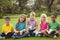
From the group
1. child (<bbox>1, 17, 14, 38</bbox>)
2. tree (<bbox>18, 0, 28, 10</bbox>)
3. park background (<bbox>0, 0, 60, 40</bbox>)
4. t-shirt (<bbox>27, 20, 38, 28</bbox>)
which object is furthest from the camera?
tree (<bbox>18, 0, 28, 10</bbox>)

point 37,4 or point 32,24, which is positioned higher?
point 37,4

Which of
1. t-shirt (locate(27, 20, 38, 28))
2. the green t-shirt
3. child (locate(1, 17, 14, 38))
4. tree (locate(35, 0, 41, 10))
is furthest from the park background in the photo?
the green t-shirt

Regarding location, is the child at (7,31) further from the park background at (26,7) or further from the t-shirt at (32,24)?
the park background at (26,7)

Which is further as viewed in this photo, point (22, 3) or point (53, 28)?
point (22, 3)

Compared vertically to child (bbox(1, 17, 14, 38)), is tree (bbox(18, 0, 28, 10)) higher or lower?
higher

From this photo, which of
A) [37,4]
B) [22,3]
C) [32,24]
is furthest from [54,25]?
[22,3]

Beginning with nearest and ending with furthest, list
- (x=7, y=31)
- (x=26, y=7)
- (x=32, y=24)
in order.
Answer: (x=7, y=31) < (x=32, y=24) < (x=26, y=7)

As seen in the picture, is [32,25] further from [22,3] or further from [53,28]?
[22,3]

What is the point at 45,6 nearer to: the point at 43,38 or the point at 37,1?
the point at 37,1

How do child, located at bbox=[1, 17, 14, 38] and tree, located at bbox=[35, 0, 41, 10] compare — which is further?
tree, located at bbox=[35, 0, 41, 10]

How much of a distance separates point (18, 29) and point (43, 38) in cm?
98

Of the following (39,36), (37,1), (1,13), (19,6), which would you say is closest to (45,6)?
(37,1)

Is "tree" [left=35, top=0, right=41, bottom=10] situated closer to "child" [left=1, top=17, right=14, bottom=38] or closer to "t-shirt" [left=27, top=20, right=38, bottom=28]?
"t-shirt" [left=27, top=20, right=38, bottom=28]

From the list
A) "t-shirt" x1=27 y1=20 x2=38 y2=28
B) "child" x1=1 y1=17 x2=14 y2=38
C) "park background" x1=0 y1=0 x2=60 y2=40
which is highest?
"park background" x1=0 y1=0 x2=60 y2=40
